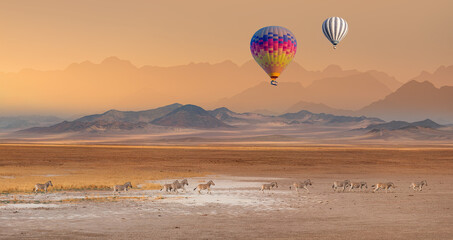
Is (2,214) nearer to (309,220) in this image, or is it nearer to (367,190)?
(309,220)

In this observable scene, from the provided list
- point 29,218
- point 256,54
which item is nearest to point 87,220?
point 29,218

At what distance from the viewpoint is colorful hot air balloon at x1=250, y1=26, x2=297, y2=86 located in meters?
74.0

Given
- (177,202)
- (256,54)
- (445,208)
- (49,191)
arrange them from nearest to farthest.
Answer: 1. (445,208)
2. (177,202)
3. (49,191)
4. (256,54)

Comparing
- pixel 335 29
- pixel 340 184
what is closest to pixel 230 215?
pixel 340 184

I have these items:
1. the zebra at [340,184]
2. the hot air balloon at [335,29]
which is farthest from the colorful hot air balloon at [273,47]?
the zebra at [340,184]

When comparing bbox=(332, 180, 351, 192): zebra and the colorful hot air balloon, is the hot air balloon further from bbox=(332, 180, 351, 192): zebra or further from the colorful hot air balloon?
bbox=(332, 180, 351, 192): zebra

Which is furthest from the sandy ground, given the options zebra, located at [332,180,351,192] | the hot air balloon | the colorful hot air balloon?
the hot air balloon

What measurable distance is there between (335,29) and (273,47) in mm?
16432

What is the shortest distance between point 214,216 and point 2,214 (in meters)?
8.67

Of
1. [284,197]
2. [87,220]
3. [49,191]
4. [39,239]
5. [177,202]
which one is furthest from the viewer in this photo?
[49,191]

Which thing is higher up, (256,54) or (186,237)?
(256,54)

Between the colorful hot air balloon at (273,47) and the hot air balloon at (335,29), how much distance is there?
11461 mm

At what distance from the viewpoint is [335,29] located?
86.5m

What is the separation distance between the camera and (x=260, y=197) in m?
30.8
